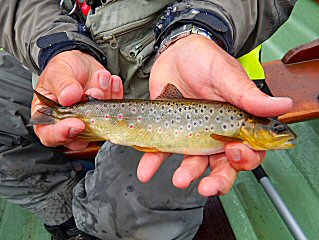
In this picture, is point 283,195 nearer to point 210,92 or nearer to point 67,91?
point 210,92

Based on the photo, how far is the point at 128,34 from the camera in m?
2.29

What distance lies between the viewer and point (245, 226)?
2586 mm

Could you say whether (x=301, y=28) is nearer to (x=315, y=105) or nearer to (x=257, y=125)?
(x=315, y=105)

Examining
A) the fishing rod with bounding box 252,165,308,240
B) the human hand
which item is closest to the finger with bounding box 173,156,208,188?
the human hand

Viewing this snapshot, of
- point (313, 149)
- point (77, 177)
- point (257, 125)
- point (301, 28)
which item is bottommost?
point (77, 177)

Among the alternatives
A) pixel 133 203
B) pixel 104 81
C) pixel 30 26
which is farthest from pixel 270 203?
pixel 30 26

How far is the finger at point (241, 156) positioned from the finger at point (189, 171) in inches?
6.4

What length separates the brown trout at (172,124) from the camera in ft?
5.95

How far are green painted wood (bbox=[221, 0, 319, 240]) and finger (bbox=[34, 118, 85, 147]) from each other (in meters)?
1.24

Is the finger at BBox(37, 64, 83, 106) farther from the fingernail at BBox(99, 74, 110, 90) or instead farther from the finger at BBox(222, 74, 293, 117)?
the finger at BBox(222, 74, 293, 117)

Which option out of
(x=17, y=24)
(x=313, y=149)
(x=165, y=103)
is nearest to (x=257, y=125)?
(x=165, y=103)

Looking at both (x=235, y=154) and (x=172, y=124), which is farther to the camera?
(x=172, y=124)

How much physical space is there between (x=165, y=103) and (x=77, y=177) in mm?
1025

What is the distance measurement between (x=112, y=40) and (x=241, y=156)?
1033 millimetres
